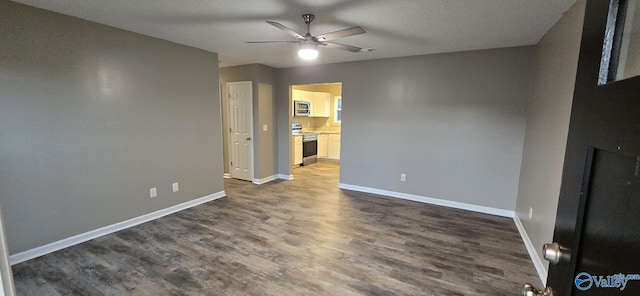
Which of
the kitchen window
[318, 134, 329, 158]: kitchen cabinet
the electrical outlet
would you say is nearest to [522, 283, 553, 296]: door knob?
the electrical outlet

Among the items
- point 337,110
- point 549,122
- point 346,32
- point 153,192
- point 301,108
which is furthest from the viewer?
point 337,110

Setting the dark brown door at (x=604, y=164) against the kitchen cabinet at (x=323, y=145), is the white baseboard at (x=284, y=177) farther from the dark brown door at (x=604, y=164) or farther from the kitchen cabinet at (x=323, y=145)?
the dark brown door at (x=604, y=164)

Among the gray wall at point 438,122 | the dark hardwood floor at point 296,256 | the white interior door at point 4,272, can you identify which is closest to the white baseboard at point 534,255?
the dark hardwood floor at point 296,256

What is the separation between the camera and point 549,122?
2.50m

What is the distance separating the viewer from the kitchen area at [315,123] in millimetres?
6980

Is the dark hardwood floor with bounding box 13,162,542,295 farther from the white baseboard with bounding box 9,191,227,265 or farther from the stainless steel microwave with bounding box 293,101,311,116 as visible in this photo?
the stainless steel microwave with bounding box 293,101,311,116

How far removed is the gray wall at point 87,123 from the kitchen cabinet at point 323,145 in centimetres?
423

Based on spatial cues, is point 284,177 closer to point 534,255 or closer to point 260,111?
point 260,111

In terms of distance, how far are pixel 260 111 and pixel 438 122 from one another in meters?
3.17

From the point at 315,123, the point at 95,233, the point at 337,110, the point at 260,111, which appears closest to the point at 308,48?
the point at 260,111

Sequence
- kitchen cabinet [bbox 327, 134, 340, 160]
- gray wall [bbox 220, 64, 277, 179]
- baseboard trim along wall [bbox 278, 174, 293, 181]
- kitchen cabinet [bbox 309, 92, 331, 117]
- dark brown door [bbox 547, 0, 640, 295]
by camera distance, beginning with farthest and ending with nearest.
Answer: kitchen cabinet [bbox 327, 134, 340, 160]
kitchen cabinet [bbox 309, 92, 331, 117]
baseboard trim along wall [bbox 278, 174, 293, 181]
gray wall [bbox 220, 64, 277, 179]
dark brown door [bbox 547, 0, 640, 295]

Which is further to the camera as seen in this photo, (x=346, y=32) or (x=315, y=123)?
(x=315, y=123)

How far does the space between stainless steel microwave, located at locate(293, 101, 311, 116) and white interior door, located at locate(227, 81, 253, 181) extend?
1.88 m

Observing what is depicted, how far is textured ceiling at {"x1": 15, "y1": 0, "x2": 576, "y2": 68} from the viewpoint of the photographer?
7.55ft
